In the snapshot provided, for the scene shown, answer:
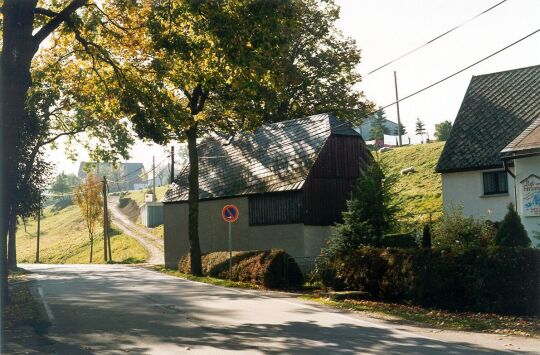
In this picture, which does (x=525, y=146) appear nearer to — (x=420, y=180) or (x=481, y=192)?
(x=481, y=192)

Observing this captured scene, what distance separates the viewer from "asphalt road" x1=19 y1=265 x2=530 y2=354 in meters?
10.6

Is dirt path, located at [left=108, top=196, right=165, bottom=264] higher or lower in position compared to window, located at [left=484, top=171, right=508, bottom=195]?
lower

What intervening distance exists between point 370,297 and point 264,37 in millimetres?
8046

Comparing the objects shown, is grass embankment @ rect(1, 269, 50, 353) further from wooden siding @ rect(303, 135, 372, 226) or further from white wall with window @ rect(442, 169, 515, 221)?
white wall with window @ rect(442, 169, 515, 221)

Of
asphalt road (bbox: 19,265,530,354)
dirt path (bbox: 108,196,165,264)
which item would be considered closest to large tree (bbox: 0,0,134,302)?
asphalt road (bbox: 19,265,530,354)

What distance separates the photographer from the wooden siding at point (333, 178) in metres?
29.8

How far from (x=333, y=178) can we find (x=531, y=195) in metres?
10.9

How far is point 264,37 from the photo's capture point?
1565cm

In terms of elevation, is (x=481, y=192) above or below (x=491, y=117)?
below

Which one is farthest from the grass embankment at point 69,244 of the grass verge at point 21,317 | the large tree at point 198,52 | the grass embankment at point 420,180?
the grass verge at point 21,317

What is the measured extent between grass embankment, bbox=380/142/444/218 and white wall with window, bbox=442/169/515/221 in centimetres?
460

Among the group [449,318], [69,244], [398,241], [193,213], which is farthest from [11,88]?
[69,244]

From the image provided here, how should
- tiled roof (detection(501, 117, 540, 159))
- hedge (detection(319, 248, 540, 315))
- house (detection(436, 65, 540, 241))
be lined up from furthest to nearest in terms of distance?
house (detection(436, 65, 540, 241)) → tiled roof (detection(501, 117, 540, 159)) → hedge (detection(319, 248, 540, 315))

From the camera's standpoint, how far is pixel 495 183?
2811 centimetres
